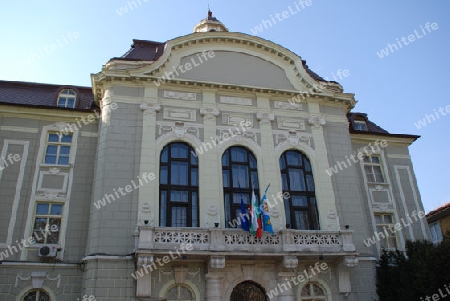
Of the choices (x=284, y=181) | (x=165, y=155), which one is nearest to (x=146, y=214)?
(x=165, y=155)

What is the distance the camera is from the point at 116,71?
62.8 feet

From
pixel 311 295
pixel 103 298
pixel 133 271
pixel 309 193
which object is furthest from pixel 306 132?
pixel 103 298

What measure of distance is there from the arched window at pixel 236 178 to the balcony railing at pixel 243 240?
1.37 m

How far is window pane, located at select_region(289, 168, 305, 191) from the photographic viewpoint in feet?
64.0

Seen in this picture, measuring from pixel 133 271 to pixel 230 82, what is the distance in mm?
10165

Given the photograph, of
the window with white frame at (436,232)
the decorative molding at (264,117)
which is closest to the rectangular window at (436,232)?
the window with white frame at (436,232)

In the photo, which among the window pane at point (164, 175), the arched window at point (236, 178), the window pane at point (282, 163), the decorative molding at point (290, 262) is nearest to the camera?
the decorative molding at point (290, 262)

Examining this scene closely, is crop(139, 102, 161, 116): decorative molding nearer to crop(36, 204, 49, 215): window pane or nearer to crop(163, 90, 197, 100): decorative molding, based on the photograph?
crop(163, 90, 197, 100): decorative molding

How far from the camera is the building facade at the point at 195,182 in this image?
16172 mm

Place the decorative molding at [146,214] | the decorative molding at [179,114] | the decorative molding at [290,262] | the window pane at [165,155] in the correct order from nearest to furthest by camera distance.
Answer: the decorative molding at [290,262]
the decorative molding at [146,214]
the window pane at [165,155]
the decorative molding at [179,114]

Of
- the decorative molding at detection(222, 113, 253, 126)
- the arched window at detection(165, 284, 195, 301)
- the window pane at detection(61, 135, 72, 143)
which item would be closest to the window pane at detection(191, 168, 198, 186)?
the decorative molding at detection(222, 113, 253, 126)

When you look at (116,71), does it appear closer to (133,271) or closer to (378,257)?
(133,271)

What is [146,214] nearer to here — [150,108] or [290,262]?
[150,108]

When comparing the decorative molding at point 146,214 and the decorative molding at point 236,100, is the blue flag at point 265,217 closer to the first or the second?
the decorative molding at point 146,214
